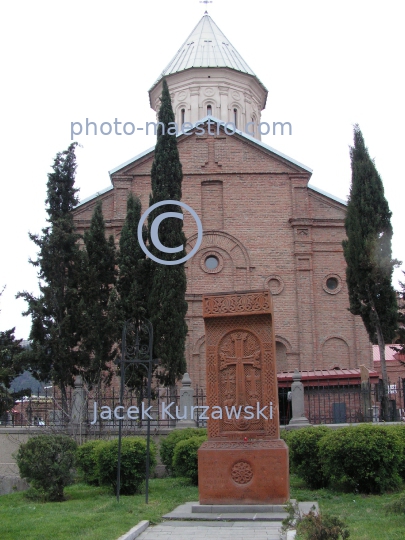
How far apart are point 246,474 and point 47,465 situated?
12.3ft

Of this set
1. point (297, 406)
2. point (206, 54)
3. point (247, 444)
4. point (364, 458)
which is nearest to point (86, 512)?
point (247, 444)

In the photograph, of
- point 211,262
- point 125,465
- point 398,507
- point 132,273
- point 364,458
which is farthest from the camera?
point 211,262

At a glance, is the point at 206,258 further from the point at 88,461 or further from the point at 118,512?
the point at 118,512

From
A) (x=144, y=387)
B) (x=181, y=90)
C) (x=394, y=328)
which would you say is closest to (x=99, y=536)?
(x=144, y=387)

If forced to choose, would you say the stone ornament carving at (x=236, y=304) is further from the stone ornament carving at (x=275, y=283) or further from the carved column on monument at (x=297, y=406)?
the stone ornament carving at (x=275, y=283)

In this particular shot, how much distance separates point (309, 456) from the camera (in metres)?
11.2

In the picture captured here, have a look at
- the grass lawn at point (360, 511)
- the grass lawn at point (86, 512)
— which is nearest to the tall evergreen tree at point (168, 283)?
the grass lawn at point (86, 512)

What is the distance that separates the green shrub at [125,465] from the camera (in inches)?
433

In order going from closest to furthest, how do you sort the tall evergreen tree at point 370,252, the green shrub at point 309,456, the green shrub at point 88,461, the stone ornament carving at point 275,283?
the green shrub at point 309,456
the green shrub at point 88,461
the tall evergreen tree at point 370,252
the stone ornament carving at point 275,283

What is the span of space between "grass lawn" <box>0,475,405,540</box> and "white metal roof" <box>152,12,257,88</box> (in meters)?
24.0

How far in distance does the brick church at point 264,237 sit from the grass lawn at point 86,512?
11355 mm

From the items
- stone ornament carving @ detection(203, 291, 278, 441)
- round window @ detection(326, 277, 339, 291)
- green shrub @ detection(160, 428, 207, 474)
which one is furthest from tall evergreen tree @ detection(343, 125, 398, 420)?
stone ornament carving @ detection(203, 291, 278, 441)

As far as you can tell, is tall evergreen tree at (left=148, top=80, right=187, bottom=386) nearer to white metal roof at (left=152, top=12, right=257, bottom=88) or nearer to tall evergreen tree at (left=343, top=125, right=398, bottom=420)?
tall evergreen tree at (left=343, top=125, right=398, bottom=420)

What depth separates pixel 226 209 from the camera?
24281 mm
